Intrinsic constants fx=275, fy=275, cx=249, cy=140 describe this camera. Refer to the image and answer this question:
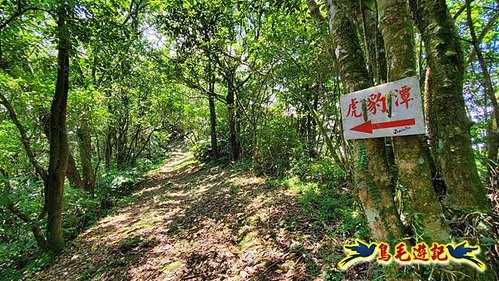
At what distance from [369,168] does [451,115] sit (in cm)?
77

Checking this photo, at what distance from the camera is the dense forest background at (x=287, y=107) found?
1.96 meters

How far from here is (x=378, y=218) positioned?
6.46 ft

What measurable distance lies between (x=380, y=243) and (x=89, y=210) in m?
8.55

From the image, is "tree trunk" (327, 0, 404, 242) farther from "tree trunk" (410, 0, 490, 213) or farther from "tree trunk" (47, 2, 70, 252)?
"tree trunk" (47, 2, 70, 252)

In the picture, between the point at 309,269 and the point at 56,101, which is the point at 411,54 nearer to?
the point at 309,269

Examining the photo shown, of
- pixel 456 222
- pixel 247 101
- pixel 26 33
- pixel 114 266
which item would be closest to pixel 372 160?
pixel 456 222

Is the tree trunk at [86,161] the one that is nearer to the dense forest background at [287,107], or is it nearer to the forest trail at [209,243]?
the dense forest background at [287,107]

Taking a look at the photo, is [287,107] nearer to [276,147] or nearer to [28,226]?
[276,147]

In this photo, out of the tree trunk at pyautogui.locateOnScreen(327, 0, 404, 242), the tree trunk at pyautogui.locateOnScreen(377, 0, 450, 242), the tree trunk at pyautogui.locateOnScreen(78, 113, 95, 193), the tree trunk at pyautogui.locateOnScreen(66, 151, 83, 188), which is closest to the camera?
the tree trunk at pyautogui.locateOnScreen(377, 0, 450, 242)

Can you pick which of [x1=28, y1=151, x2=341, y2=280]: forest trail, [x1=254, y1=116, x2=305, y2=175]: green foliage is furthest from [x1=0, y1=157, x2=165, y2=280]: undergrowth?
[x1=254, y1=116, x2=305, y2=175]: green foliage

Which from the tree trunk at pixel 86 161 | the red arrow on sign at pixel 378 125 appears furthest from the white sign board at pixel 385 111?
the tree trunk at pixel 86 161

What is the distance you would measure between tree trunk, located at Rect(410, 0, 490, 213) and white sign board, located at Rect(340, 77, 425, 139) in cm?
70

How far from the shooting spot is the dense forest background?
196 cm

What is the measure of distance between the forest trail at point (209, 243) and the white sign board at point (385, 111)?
69.3 inches
